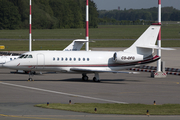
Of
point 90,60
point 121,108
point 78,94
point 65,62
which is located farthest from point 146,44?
point 121,108

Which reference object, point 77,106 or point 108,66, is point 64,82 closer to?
point 108,66

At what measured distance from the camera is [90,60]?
109 feet

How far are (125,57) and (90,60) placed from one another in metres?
3.38

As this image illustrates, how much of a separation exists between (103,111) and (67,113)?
1.91 m

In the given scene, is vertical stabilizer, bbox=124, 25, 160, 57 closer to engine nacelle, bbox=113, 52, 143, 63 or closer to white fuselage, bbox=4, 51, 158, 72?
engine nacelle, bbox=113, 52, 143, 63

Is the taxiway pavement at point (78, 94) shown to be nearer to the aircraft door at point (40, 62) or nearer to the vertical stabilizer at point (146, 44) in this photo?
the aircraft door at point (40, 62)

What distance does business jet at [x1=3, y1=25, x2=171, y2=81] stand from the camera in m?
32.6

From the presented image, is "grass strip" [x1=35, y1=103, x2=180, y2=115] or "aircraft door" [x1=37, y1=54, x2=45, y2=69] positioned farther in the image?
"aircraft door" [x1=37, y1=54, x2=45, y2=69]

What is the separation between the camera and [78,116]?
17250 mm

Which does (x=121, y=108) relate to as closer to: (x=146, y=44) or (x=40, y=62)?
(x=40, y=62)

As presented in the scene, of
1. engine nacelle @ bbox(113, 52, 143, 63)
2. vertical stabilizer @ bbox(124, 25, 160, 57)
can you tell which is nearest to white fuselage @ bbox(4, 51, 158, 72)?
engine nacelle @ bbox(113, 52, 143, 63)

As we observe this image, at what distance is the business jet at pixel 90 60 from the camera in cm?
3259

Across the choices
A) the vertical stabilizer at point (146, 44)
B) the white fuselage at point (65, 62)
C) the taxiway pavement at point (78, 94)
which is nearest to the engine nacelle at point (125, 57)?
the white fuselage at point (65, 62)

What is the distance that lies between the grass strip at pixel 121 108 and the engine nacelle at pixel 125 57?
12544mm
